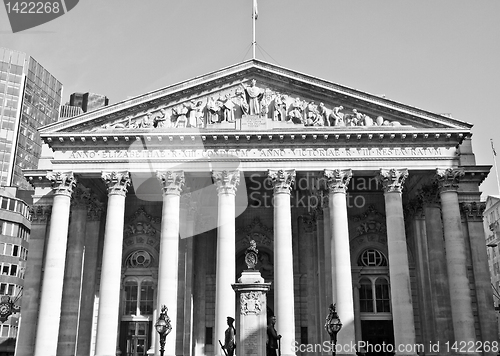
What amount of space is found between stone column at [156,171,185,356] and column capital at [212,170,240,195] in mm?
2219

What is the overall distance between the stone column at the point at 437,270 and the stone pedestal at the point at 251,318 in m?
18.2

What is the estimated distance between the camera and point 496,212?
82.2 meters

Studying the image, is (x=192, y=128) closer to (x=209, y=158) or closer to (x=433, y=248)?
(x=209, y=158)

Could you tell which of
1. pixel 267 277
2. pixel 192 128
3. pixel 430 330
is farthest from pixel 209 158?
pixel 430 330

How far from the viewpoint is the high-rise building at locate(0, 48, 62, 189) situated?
85.5 meters

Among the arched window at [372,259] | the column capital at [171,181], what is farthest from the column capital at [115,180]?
the arched window at [372,259]

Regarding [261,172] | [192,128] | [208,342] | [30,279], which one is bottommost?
[208,342]

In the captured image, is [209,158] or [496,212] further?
[496,212]

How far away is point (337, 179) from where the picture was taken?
1369 inches

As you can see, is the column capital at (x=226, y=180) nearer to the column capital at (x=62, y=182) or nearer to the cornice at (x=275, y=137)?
the cornice at (x=275, y=137)

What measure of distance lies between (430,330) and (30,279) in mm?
27961

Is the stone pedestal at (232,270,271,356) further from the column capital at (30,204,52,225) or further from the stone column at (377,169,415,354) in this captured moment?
the column capital at (30,204,52,225)

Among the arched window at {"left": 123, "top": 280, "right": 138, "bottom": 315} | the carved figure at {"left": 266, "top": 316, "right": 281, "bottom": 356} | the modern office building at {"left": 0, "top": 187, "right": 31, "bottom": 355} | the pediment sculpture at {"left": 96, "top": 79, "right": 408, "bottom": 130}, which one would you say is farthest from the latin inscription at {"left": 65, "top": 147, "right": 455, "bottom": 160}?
the modern office building at {"left": 0, "top": 187, "right": 31, "bottom": 355}

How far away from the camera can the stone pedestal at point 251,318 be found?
71.5 ft
